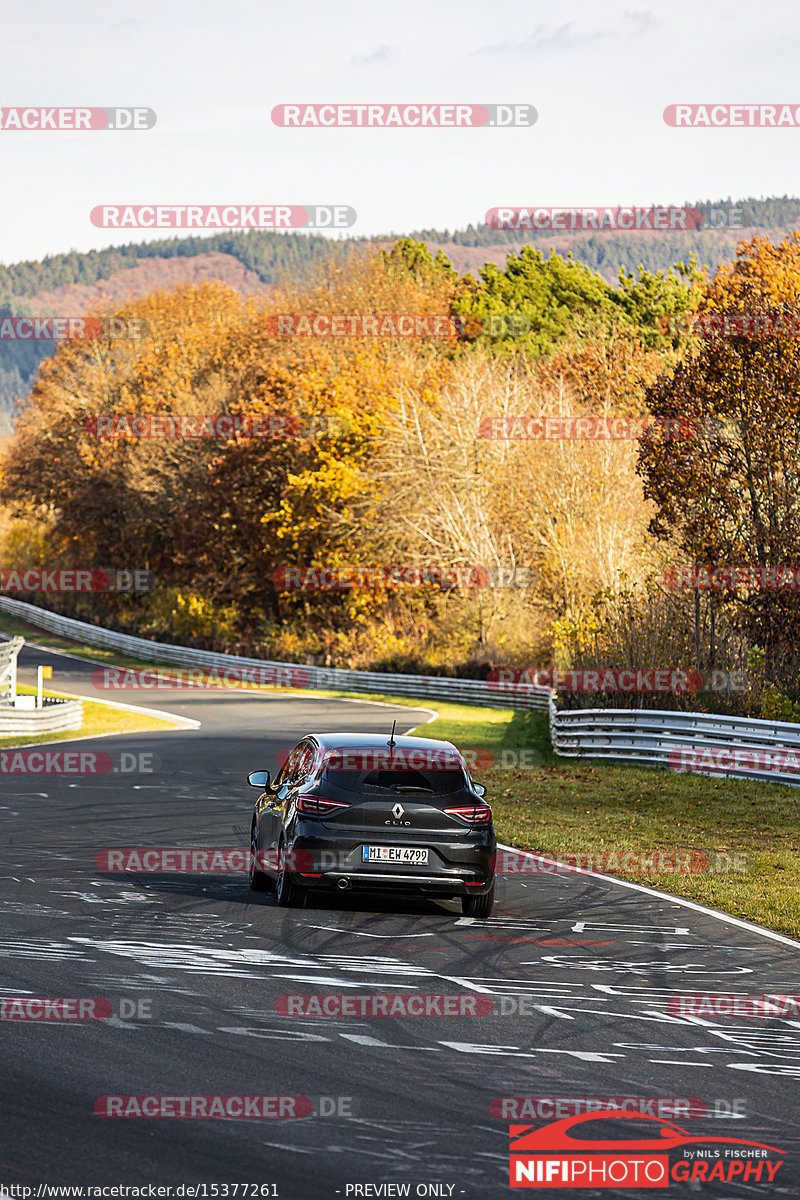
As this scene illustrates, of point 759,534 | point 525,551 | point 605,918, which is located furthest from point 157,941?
point 525,551

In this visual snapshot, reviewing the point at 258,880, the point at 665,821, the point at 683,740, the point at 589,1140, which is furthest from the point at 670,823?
the point at 589,1140

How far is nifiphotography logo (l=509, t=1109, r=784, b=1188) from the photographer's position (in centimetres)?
555

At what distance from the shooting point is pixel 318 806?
36.3 ft

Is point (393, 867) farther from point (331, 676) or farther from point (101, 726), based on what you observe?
point (331, 676)

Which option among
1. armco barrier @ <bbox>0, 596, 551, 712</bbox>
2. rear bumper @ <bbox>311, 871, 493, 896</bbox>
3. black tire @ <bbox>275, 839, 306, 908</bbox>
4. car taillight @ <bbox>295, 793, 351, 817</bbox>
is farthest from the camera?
armco barrier @ <bbox>0, 596, 551, 712</bbox>

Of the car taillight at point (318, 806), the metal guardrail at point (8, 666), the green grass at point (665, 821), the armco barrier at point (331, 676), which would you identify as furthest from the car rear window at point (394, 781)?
the armco barrier at point (331, 676)

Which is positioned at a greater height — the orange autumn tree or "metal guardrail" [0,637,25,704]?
the orange autumn tree

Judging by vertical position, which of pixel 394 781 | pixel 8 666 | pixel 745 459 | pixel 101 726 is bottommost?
pixel 101 726

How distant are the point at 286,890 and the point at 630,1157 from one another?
19.3 ft

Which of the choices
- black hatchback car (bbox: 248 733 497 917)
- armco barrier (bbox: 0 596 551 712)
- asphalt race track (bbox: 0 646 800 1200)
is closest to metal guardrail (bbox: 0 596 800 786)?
armco barrier (bbox: 0 596 551 712)

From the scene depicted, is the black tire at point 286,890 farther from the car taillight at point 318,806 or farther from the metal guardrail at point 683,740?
the metal guardrail at point 683,740

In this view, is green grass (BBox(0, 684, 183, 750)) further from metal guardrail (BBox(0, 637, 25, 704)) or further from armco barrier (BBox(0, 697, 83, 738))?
metal guardrail (BBox(0, 637, 25, 704))

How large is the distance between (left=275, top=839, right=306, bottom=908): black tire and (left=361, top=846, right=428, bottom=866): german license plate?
694mm

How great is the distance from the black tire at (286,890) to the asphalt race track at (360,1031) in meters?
0.11
